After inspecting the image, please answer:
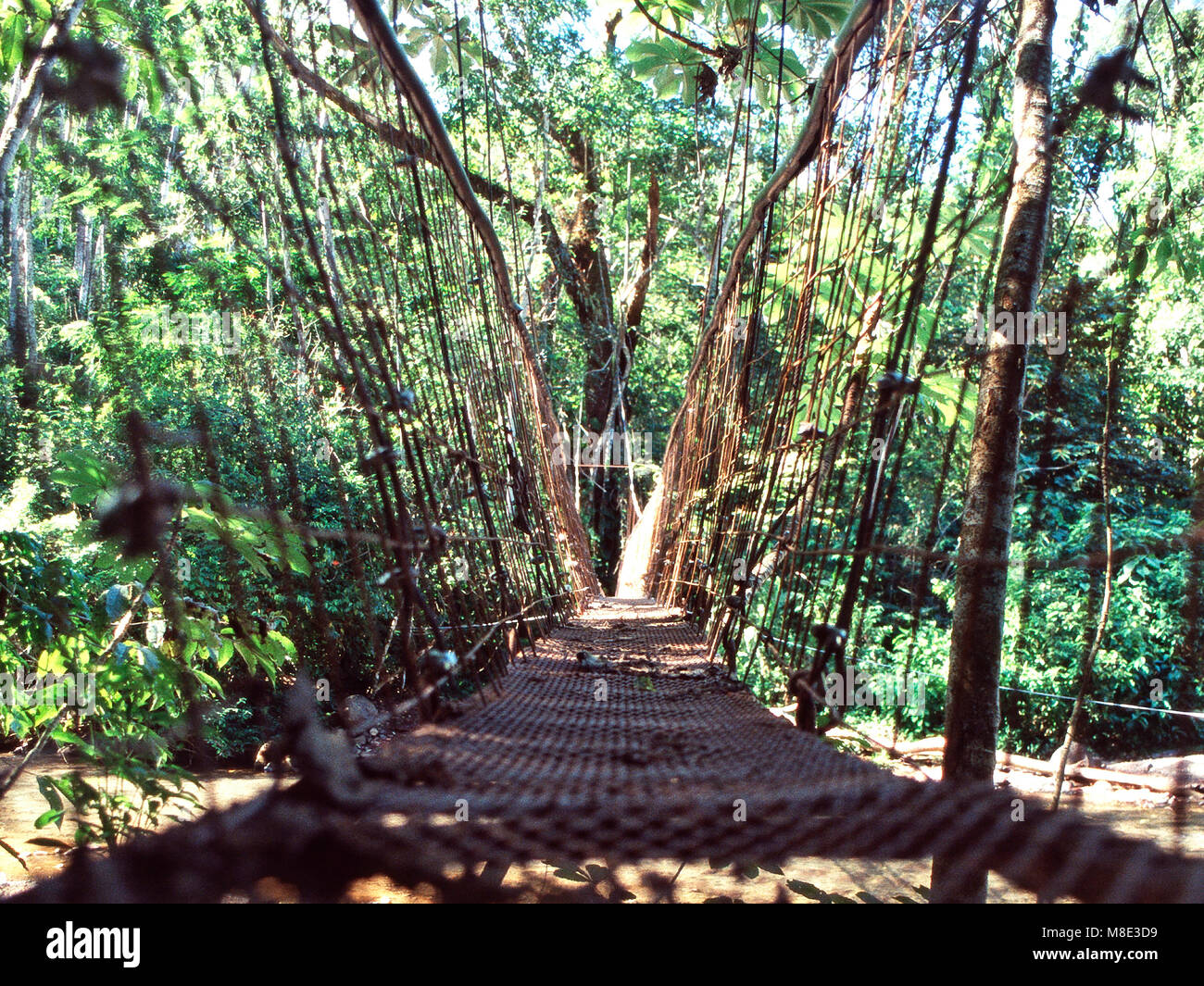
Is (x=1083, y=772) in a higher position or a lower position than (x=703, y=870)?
lower

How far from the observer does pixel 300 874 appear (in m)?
0.52

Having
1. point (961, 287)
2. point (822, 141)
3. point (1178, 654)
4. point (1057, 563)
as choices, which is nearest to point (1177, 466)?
point (1178, 654)

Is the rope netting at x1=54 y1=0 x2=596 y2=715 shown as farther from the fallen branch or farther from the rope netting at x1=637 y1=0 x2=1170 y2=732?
the fallen branch

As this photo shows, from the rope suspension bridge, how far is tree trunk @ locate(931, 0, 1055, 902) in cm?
6

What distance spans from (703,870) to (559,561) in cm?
171

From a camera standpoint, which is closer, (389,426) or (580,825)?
(580,825)

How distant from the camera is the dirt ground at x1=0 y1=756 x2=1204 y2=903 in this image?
706 millimetres

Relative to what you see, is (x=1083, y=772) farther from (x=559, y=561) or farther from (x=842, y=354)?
(x=842, y=354)

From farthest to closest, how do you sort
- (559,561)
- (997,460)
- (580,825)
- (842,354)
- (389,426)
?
1. (559,561)
2. (389,426)
3. (842,354)
4. (997,460)
5. (580,825)

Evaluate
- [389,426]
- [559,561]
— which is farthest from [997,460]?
[559,561]

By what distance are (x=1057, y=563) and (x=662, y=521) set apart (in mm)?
3343

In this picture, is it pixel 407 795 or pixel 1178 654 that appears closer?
pixel 407 795

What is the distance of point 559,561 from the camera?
3.02 m

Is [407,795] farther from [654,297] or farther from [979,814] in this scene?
[654,297]
